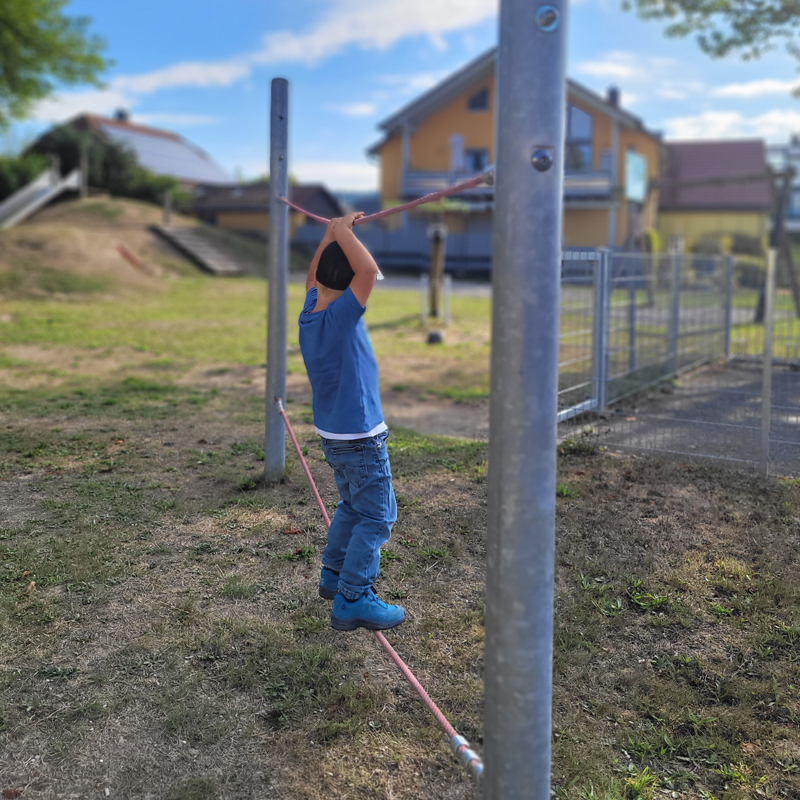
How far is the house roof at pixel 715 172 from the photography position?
38000mm

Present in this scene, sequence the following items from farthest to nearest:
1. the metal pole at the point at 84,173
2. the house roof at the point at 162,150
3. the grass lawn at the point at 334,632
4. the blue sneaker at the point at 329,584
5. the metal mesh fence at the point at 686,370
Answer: the house roof at the point at 162,150, the metal pole at the point at 84,173, the metal mesh fence at the point at 686,370, the blue sneaker at the point at 329,584, the grass lawn at the point at 334,632

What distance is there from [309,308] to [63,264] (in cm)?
1857

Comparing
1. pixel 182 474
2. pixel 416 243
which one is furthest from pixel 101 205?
pixel 182 474

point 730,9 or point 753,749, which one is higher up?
point 730,9

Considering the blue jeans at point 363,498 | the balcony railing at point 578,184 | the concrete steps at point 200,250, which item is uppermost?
the balcony railing at point 578,184

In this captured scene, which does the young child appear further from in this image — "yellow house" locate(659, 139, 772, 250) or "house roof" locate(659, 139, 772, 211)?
"house roof" locate(659, 139, 772, 211)

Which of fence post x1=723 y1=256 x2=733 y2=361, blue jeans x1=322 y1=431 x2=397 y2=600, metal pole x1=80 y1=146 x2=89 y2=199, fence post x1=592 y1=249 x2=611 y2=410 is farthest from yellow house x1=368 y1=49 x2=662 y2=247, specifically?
blue jeans x1=322 y1=431 x2=397 y2=600

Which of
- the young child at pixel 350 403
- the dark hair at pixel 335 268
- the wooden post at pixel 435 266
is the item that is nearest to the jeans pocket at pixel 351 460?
the young child at pixel 350 403

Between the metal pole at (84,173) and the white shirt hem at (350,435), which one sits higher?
the metal pole at (84,173)

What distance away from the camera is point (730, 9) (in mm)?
15680

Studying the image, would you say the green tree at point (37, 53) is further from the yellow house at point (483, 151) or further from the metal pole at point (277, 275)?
the metal pole at point (277, 275)

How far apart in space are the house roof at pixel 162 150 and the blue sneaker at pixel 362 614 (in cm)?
4329

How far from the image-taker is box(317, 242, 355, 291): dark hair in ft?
10.5

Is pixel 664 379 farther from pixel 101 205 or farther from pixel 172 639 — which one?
pixel 101 205
